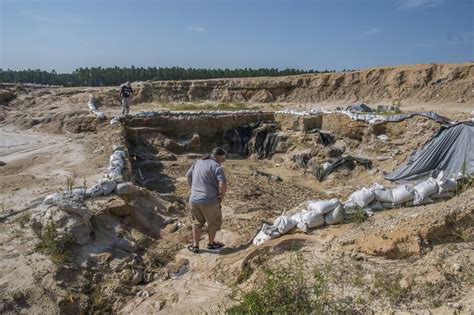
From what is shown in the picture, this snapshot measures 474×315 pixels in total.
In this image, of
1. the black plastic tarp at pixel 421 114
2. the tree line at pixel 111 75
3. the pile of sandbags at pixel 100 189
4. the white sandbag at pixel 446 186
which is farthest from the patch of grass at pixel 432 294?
the tree line at pixel 111 75

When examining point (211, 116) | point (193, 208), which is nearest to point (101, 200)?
point (193, 208)

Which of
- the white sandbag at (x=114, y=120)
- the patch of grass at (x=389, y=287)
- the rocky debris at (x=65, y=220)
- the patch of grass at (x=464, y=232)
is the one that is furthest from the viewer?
the white sandbag at (x=114, y=120)

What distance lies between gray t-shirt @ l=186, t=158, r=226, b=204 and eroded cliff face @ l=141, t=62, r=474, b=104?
15378 mm

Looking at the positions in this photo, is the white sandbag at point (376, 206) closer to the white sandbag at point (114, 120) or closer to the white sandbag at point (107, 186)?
the white sandbag at point (107, 186)

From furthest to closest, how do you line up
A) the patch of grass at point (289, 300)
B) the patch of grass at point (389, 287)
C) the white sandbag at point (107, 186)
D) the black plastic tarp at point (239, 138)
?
the black plastic tarp at point (239, 138)
the white sandbag at point (107, 186)
the patch of grass at point (389, 287)
the patch of grass at point (289, 300)

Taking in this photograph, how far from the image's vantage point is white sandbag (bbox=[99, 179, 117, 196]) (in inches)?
228

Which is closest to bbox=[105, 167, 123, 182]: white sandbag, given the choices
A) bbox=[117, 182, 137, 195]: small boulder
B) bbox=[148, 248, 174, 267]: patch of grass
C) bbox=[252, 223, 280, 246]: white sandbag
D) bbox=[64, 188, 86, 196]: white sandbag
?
bbox=[117, 182, 137, 195]: small boulder

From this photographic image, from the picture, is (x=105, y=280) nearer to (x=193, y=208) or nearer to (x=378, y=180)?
(x=193, y=208)

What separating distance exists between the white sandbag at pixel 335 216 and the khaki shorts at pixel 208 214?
1.32 m

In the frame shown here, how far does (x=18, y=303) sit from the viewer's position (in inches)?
135

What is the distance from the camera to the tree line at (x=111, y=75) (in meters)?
33.0

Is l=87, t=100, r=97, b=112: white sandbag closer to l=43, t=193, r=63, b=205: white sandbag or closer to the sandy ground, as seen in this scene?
the sandy ground

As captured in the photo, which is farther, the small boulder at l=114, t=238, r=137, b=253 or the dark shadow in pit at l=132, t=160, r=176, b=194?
the dark shadow in pit at l=132, t=160, r=176, b=194

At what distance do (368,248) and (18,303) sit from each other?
3346mm
